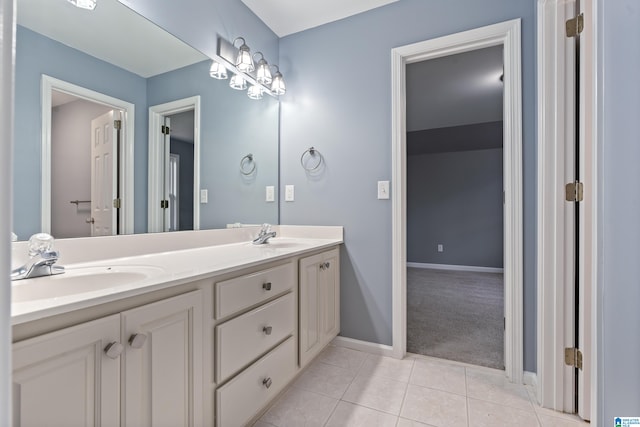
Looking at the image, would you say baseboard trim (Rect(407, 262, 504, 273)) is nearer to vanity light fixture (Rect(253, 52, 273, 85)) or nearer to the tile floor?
the tile floor

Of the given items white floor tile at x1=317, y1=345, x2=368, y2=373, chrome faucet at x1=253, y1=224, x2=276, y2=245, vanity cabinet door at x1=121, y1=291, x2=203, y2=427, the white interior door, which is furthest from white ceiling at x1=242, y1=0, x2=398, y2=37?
white floor tile at x1=317, y1=345, x2=368, y2=373

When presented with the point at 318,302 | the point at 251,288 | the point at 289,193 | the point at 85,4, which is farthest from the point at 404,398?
the point at 85,4

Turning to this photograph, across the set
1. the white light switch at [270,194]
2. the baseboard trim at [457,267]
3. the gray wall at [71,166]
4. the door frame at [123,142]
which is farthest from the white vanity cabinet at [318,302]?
the baseboard trim at [457,267]

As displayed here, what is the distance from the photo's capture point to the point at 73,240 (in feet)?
3.56

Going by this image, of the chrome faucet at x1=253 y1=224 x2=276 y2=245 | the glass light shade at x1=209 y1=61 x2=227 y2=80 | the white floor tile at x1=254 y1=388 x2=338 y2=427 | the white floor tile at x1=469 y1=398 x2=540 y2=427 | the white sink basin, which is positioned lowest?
the white floor tile at x1=469 y1=398 x2=540 y2=427

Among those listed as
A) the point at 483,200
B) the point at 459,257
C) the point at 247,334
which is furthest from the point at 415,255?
the point at 247,334

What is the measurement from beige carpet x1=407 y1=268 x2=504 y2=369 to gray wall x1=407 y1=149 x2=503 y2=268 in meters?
0.70

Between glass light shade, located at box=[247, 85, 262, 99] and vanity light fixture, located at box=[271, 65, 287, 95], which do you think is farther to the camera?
vanity light fixture, located at box=[271, 65, 287, 95]

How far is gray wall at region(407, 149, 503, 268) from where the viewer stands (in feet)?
15.5

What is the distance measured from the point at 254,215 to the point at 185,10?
1256mm

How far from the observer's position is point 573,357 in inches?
53.3

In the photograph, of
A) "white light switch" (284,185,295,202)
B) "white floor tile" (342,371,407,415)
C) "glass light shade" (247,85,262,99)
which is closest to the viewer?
"white floor tile" (342,371,407,415)

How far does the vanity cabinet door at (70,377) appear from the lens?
55cm

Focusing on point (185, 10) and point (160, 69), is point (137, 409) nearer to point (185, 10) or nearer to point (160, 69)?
point (160, 69)
